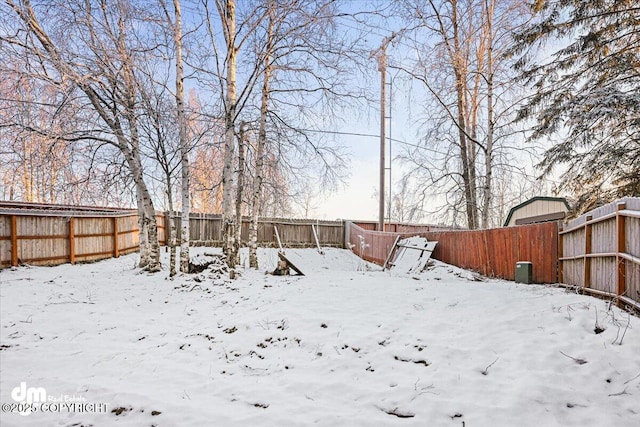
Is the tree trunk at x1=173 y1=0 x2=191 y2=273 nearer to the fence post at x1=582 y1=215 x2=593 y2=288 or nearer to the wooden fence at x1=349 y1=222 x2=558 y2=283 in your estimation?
the wooden fence at x1=349 y1=222 x2=558 y2=283

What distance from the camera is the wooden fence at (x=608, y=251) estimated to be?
331cm

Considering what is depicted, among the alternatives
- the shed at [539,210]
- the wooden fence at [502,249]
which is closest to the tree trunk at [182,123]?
Answer: the wooden fence at [502,249]

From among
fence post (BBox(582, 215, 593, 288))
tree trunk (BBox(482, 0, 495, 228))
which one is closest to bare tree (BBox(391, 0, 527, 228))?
tree trunk (BBox(482, 0, 495, 228))

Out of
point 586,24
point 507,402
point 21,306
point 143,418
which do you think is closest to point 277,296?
point 143,418

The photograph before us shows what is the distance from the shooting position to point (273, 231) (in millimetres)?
15109

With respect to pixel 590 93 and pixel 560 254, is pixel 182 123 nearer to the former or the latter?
pixel 590 93

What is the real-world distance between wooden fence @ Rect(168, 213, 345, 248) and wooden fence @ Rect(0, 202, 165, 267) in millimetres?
2637

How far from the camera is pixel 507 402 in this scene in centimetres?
240

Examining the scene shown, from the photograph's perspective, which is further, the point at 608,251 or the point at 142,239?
the point at 142,239

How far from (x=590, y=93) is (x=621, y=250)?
2.74 m

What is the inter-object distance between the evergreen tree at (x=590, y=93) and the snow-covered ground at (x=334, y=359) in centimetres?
201

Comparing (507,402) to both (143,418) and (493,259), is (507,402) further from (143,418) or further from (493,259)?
(493,259)

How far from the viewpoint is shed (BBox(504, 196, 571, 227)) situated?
8.88 m

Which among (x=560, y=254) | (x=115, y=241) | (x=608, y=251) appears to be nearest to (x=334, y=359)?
(x=608, y=251)
